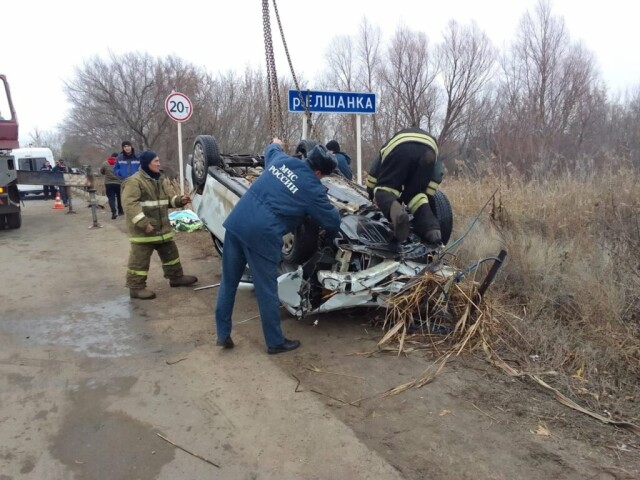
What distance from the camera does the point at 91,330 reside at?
14.6ft

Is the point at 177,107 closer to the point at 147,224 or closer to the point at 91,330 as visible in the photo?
the point at 147,224

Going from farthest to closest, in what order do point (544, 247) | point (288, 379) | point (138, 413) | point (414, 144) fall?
point (544, 247)
point (414, 144)
point (288, 379)
point (138, 413)

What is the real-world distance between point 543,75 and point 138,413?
75.3 feet

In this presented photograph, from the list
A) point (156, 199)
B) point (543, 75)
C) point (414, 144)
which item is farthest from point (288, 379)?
point (543, 75)

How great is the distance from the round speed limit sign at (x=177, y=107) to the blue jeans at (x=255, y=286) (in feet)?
22.1

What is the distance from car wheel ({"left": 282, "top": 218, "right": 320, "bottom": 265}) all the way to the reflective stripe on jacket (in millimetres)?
1969

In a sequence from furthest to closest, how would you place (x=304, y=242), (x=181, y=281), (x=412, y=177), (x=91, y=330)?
(x=181, y=281) < (x=412, y=177) < (x=91, y=330) < (x=304, y=242)

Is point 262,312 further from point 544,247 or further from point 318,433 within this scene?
point 544,247

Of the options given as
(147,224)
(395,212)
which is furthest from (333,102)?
(395,212)

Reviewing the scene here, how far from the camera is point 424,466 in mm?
2521

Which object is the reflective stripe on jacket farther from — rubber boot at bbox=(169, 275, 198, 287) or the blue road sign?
the blue road sign

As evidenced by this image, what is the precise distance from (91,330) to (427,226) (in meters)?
3.17

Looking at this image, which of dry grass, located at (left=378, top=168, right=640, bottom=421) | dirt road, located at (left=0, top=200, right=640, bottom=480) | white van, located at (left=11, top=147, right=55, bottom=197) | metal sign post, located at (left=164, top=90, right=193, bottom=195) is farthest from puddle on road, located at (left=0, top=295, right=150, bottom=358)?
white van, located at (left=11, top=147, right=55, bottom=197)

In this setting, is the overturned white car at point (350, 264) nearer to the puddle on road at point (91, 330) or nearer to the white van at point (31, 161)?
the puddle on road at point (91, 330)
